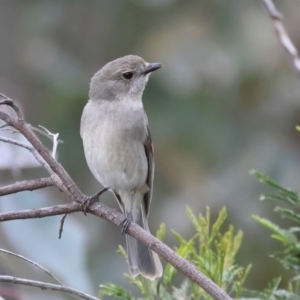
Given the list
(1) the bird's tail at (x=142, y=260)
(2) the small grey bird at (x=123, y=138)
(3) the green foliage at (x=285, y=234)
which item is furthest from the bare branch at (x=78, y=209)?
(2) the small grey bird at (x=123, y=138)

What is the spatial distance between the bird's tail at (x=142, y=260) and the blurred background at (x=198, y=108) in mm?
1490

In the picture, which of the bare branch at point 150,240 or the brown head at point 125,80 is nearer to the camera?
the bare branch at point 150,240

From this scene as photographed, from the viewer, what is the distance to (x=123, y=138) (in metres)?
3.68

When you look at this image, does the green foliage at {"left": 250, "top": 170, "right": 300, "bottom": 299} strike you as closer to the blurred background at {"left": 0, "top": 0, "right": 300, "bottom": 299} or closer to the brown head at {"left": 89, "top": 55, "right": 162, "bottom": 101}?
the brown head at {"left": 89, "top": 55, "right": 162, "bottom": 101}

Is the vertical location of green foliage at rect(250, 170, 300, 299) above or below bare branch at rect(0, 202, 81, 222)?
below

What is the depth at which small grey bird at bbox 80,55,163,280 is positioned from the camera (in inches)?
143

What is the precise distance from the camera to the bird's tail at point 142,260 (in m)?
2.86

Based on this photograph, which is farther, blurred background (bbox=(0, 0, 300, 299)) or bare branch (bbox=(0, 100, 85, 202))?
blurred background (bbox=(0, 0, 300, 299))

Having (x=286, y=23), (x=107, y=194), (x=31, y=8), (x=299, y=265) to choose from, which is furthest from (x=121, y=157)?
(x=31, y=8)

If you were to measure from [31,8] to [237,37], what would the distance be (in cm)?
227

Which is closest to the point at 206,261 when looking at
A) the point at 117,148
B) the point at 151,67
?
the point at 117,148

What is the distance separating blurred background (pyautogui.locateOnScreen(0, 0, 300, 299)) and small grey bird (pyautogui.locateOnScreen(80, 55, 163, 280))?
1557mm

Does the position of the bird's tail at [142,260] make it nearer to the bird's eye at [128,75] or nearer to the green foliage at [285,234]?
the green foliage at [285,234]

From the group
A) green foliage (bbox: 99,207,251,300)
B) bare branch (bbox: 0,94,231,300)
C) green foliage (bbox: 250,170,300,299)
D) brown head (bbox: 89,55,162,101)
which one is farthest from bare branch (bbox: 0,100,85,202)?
brown head (bbox: 89,55,162,101)
